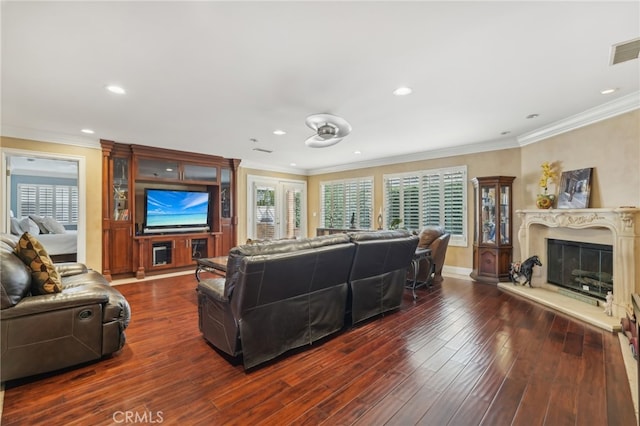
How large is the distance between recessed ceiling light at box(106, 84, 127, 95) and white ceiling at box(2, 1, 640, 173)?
7 cm

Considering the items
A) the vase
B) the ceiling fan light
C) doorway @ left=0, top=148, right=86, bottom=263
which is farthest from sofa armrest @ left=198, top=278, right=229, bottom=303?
doorway @ left=0, top=148, right=86, bottom=263

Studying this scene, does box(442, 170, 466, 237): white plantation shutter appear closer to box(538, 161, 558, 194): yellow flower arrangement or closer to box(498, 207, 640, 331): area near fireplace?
box(498, 207, 640, 331): area near fireplace

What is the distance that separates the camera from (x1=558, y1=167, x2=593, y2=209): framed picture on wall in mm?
3732

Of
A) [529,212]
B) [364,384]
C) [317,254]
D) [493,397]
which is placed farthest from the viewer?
[529,212]

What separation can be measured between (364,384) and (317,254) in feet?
3.46

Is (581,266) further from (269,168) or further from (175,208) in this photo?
(175,208)

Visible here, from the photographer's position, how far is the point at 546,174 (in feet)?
14.0

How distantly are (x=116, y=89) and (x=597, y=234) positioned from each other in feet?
19.9

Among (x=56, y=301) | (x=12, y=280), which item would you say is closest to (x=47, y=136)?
(x=12, y=280)

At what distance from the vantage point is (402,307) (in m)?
3.77

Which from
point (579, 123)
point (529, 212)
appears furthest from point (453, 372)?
point (579, 123)

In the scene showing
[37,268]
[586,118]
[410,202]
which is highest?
Result: [586,118]

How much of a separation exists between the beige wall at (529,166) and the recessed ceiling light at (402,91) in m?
2.72

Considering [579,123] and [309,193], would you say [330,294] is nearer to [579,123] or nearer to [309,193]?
[579,123]
